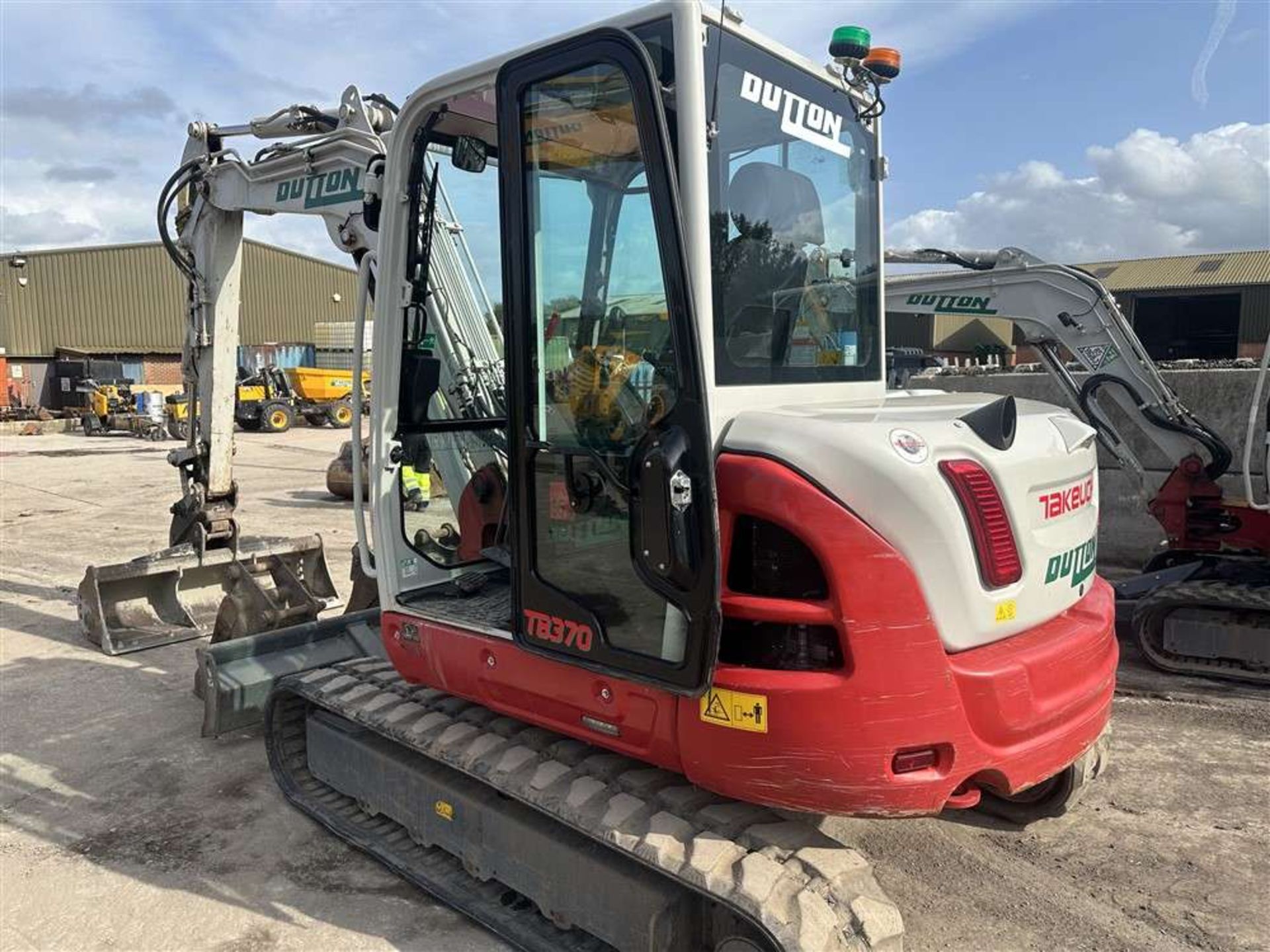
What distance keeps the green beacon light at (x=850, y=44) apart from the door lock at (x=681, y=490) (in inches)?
58.2

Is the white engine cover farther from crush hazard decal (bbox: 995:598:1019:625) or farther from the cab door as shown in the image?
the cab door

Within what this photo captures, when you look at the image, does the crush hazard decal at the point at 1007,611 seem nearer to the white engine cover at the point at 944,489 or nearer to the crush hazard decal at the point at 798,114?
the white engine cover at the point at 944,489

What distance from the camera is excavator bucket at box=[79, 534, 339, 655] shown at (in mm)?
6410

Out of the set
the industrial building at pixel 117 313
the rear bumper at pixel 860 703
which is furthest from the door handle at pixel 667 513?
the industrial building at pixel 117 313

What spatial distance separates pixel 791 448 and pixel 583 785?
1.27 meters

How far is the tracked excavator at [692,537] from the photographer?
8.06 ft

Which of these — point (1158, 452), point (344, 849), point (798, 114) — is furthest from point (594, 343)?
point (1158, 452)

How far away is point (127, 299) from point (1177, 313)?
135ft

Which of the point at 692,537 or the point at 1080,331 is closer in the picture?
the point at 692,537

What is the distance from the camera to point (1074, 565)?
3.01 m

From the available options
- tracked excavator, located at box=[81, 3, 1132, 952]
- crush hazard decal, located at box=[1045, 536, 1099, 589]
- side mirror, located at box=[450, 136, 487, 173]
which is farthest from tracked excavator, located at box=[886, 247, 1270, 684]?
side mirror, located at box=[450, 136, 487, 173]

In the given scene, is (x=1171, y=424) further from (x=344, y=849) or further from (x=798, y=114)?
(x=344, y=849)

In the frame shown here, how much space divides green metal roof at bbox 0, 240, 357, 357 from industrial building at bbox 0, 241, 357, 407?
33mm

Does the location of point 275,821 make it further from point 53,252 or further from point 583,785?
point 53,252
